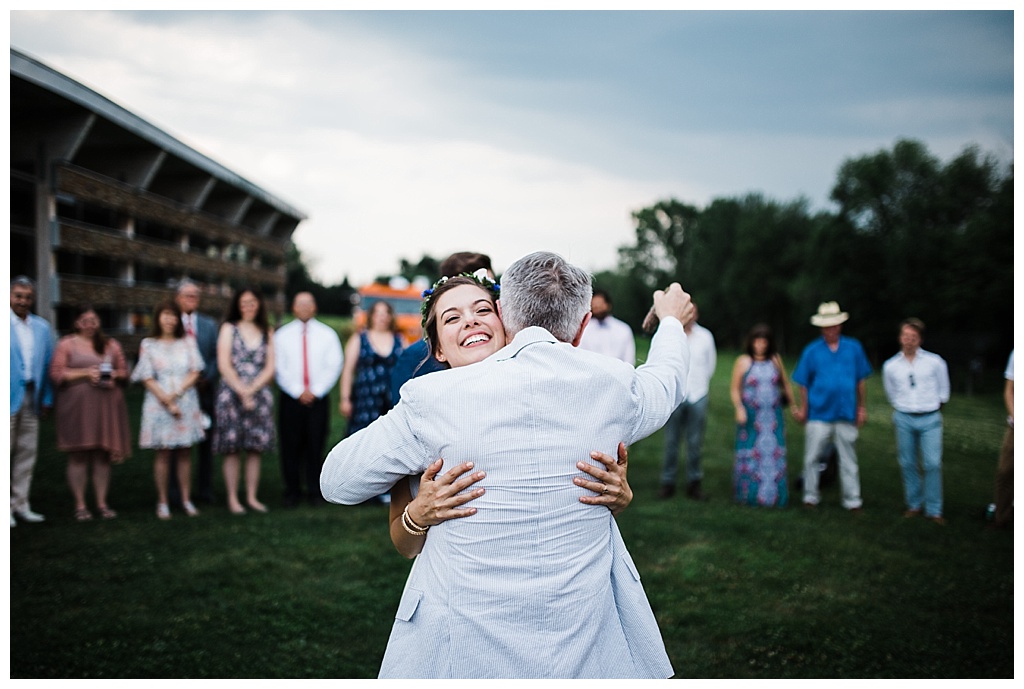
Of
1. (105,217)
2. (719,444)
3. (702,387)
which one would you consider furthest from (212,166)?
(702,387)

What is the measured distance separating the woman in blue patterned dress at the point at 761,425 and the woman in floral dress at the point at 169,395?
5183 millimetres

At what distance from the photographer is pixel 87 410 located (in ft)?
21.5

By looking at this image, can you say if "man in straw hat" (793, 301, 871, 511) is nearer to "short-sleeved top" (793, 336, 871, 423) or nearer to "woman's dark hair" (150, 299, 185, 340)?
"short-sleeved top" (793, 336, 871, 423)

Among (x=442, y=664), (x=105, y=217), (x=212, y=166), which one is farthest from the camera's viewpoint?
(x=212, y=166)

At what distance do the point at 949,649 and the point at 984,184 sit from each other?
33214 mm

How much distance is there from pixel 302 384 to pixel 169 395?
1.16 m

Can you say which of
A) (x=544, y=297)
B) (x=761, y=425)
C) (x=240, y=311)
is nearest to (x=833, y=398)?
(x=761, y=425)

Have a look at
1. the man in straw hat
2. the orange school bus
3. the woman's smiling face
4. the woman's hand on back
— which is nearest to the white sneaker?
the woman's smiling face

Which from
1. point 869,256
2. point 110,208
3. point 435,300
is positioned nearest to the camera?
point 435,300

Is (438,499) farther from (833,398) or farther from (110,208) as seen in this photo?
(110,208)

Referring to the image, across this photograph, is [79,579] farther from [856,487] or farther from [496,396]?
[856,487]

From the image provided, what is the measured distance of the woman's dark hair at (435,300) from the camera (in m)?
2.18

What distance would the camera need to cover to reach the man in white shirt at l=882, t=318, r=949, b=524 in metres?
6.93

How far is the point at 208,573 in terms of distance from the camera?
5.19 m
